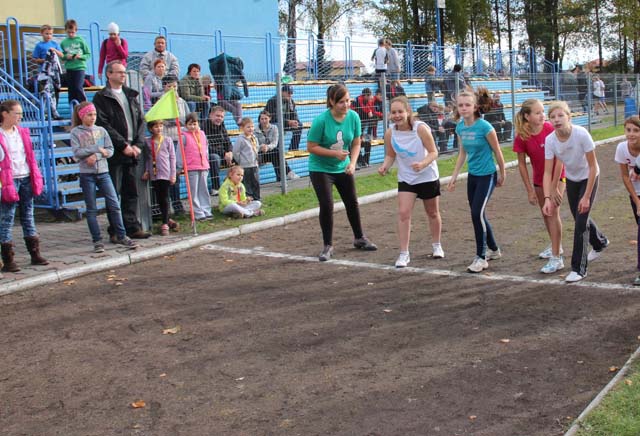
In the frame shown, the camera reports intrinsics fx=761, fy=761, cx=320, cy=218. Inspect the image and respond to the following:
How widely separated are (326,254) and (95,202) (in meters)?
2.86

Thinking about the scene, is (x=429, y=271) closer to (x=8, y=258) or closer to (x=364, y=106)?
(x=8, y=258)

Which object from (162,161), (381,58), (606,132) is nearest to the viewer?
(162,161)

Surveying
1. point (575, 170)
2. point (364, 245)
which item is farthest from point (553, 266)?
point (364, 245)

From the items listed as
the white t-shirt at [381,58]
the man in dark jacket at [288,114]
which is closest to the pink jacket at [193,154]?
the man in dark jacket at [288,114]

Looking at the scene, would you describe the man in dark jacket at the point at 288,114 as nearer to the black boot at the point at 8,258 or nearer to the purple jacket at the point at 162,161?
the purple jacket at the point at 162,161

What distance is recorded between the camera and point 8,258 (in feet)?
27.0

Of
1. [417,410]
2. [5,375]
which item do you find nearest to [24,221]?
[5,375]

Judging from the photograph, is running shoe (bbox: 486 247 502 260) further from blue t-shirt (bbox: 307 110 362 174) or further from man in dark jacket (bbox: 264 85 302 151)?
man in dark jacket (bbox: 264 85 302 151)

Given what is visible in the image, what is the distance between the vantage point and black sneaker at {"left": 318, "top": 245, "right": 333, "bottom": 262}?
8531 mm

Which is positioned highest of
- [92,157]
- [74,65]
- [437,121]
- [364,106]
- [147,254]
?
[74,65]

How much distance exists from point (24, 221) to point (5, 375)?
3.51m

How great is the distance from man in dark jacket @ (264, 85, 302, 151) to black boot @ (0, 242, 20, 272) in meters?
6.37

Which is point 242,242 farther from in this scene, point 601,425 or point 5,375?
point 601,425

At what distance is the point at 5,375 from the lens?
5.26 meters
